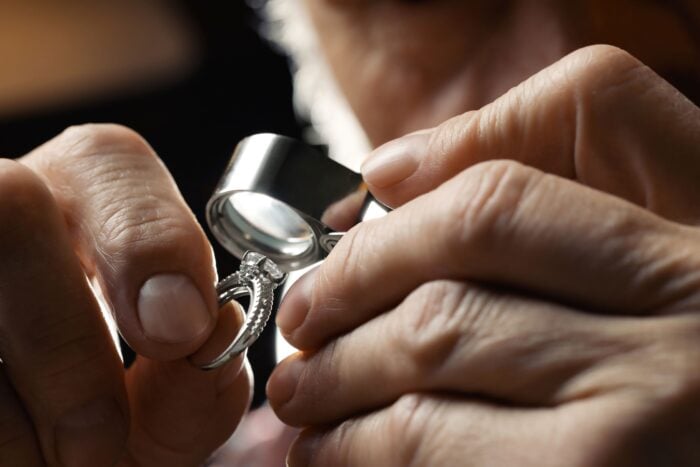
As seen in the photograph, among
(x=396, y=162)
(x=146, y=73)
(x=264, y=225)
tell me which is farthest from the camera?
(x=146, y=73)

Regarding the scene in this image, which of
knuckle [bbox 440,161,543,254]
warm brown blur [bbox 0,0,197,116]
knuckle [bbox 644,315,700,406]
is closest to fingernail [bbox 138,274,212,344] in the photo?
knuckle [bbox 440,161,543,254]

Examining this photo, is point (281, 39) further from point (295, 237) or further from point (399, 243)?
point (399, 243)

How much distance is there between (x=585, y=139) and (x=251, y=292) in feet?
0.86

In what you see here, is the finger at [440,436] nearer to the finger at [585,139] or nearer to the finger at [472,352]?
the finger at [472,352]

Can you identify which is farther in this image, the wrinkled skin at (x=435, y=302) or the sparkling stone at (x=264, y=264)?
the sparkling stone at (x=264, y=264)

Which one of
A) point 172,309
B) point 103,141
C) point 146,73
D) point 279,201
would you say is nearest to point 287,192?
point 279,201

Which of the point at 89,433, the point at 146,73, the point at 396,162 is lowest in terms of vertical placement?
the point at 146,73

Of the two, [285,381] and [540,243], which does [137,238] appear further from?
[540,243]

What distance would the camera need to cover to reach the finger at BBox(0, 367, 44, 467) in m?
0.66

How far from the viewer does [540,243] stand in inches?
19.6

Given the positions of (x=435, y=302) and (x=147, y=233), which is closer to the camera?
(x=435, y=302)

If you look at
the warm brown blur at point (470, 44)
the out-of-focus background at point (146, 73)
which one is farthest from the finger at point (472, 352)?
the out-of-focus background at point (146, 73)

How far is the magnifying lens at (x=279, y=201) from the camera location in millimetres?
621

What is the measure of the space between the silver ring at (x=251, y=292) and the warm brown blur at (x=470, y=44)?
452 millimetres
